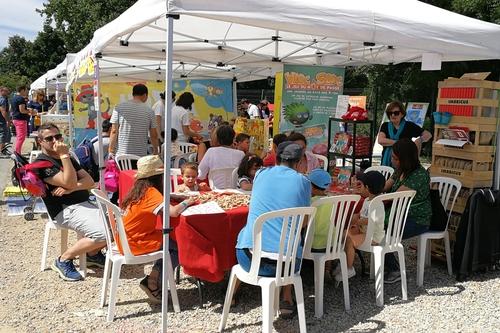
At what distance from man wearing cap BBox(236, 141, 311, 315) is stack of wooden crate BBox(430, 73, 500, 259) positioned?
2.18m

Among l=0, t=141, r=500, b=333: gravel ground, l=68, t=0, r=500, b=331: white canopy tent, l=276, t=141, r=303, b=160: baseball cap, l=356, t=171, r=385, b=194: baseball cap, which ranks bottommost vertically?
l=0, t=141, r=500, b=333: gravel ground

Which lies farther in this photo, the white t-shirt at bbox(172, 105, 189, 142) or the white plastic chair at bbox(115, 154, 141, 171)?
the white t-shirt at bbox(172, 105, 189, 142)

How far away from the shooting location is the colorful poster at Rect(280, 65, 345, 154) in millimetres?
6855

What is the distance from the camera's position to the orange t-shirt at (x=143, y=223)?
3.42 metres

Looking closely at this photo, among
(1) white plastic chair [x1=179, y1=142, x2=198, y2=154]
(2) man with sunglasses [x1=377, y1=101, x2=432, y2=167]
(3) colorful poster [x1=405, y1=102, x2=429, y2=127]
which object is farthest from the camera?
(3) colorful poster [x1=405, y1=102, x2=429, y2=127]

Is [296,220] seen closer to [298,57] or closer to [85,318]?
[85,318]

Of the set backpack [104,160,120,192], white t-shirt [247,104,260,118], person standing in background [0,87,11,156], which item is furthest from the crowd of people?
white t-shirt [247,104,260,118]

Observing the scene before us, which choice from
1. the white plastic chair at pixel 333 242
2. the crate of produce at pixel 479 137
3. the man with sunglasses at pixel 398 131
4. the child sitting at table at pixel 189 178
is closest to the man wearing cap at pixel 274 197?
the white plastic chair at pixel 333 242

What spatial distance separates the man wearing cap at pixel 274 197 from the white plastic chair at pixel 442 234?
1596 millimetres

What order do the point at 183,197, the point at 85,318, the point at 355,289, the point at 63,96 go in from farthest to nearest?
the point at 63,96 < the point at 355,289 < the point at 183,197 < the point at 85,318

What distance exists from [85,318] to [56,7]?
29.3 metres

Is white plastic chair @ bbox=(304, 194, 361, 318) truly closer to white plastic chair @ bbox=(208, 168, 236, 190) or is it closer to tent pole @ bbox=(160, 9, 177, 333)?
tent pole @ bbox=(160, 9, 177, 333)

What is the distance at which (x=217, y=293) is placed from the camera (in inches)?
150

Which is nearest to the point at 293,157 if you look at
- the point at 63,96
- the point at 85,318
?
the point at 85,318
